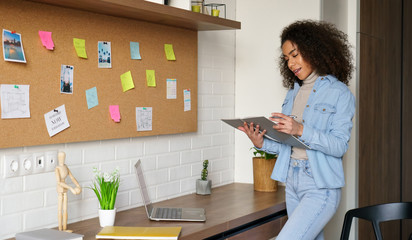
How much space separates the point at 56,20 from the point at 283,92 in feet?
5.76

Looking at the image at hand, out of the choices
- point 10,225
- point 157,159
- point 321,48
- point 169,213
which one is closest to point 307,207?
point 169,213

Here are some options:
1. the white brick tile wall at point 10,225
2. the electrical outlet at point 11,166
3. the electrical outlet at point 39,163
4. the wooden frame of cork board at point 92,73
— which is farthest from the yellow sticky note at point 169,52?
the white brick tile wall at point 10,225

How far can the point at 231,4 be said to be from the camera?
12.2 feet

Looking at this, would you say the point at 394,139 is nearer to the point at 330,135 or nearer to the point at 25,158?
the point at 330,135

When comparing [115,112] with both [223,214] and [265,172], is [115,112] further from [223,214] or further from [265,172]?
[265,172]

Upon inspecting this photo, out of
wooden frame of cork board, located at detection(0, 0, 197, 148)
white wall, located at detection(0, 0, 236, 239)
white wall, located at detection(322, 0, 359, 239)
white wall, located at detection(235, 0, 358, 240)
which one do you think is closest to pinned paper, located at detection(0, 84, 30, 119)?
wooden frame of cork board, located at detection(0, 0, 197, 148)

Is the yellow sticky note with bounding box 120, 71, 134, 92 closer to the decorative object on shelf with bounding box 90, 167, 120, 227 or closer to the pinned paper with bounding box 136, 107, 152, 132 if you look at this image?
the pinned paper with bounding box 136, 107, 152, 132

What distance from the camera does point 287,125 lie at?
2439 mm

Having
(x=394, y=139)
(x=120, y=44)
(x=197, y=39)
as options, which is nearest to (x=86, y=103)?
(x=120, y=44)

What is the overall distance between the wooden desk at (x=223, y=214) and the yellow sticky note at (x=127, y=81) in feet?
2.20

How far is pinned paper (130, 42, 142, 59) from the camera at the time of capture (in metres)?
2.77

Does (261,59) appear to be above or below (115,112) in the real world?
above

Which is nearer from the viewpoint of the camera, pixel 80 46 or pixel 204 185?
pixel 80 46

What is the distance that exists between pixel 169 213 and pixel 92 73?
2.67ft
